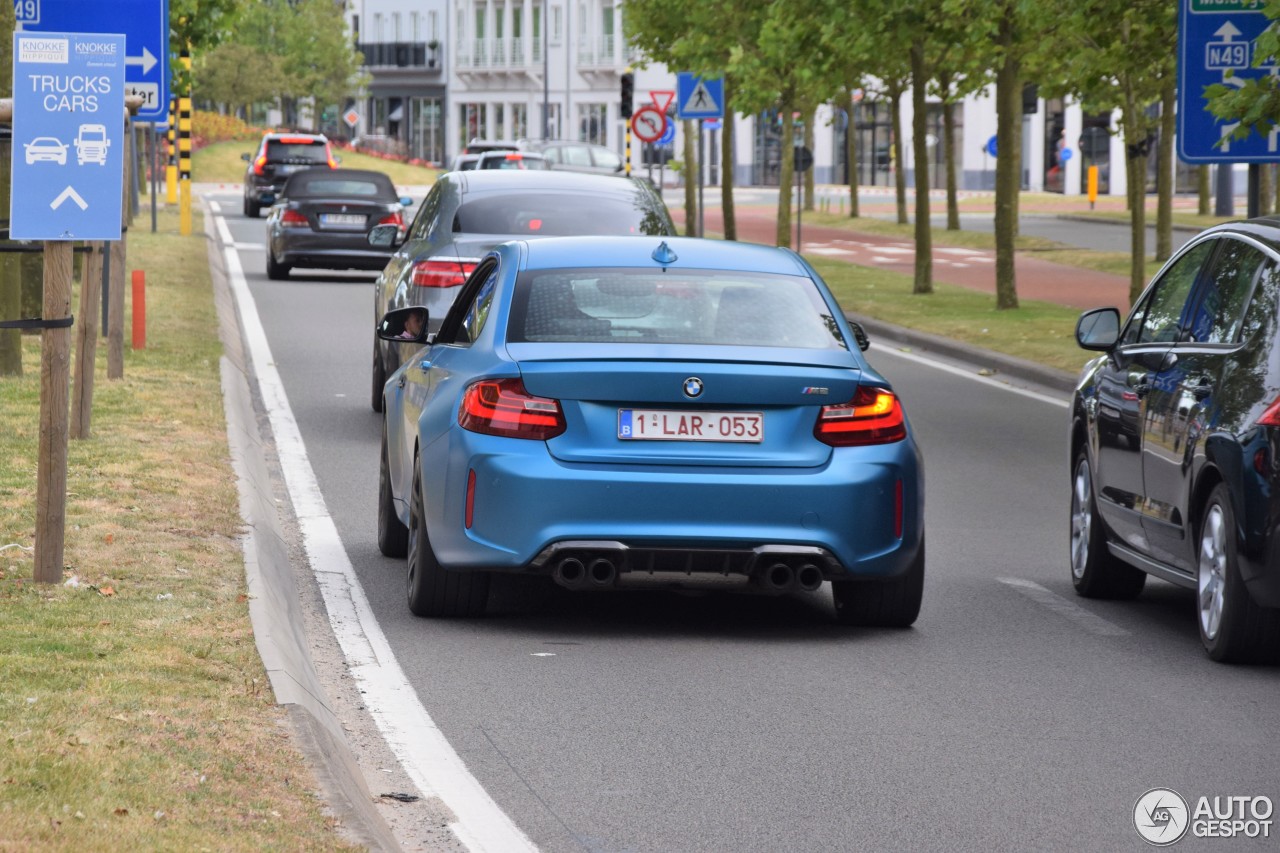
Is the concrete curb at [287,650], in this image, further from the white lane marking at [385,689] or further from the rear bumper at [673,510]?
the rear bumper at [673,510]

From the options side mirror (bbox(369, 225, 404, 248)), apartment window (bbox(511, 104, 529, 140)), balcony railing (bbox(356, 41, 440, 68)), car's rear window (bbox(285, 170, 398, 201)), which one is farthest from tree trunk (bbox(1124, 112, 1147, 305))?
balcony railing (bbox(356, 41, 440, 68))

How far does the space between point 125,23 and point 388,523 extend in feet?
16.5

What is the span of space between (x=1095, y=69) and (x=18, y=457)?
11.9m

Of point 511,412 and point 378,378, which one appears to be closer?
point 511,412

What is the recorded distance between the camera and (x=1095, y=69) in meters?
20.8

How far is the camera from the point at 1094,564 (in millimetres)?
9602

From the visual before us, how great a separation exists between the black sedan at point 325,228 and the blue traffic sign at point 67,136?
70.2 feet

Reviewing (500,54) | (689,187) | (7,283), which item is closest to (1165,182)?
(689,187)

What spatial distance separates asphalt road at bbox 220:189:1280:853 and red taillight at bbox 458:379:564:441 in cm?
75

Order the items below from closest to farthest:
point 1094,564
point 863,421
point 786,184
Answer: point 863,421 → point 1094,564 → point 786,184

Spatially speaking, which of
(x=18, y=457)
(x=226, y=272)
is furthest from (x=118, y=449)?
(x=226, y=272)

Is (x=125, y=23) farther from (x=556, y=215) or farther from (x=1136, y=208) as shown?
(x=1136, y=208)

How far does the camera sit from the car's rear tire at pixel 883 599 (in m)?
8.57

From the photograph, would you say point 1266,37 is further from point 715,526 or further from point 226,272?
point 226,272
